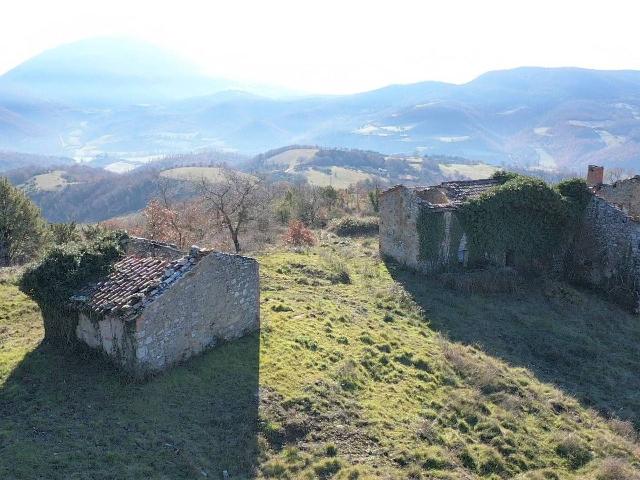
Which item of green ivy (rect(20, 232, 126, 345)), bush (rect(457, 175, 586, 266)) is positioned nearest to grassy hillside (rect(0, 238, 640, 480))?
green ivy (rect(20, 232, 126, 345))

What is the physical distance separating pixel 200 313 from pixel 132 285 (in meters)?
2.01

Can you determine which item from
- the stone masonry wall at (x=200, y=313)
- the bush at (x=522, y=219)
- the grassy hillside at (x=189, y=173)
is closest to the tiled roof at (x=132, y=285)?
the stone masonry wall at (x=200, y=313)

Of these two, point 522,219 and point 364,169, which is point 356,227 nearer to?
point 522,219

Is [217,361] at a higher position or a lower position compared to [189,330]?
lower

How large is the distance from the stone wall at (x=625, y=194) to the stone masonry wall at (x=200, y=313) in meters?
24.2

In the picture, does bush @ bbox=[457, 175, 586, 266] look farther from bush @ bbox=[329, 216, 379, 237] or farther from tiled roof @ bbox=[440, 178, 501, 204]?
bush @ bbox=[329, 216, 379, 237]

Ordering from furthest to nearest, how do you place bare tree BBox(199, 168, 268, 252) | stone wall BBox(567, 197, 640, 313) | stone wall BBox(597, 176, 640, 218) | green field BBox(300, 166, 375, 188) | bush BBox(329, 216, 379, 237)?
green field BBox(300, 166, 375, 188) → bush BBox(329, 216, 379, 237) → bare tree BBox(199, 168, 268, 252) → stone wall BBox(597, 176, 640, 218) → stone wall BBox(567, 197, 640, 313)

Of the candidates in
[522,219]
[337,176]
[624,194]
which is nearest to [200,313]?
[522,219]

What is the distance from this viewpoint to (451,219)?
2606 centimetres

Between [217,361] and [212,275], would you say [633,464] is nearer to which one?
[217,361]

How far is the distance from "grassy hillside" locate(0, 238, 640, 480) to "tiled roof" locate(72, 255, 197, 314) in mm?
1731

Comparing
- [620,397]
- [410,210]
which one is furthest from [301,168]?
[620,397]

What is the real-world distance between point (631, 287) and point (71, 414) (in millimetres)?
26192

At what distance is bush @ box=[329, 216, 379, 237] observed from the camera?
37812mm
